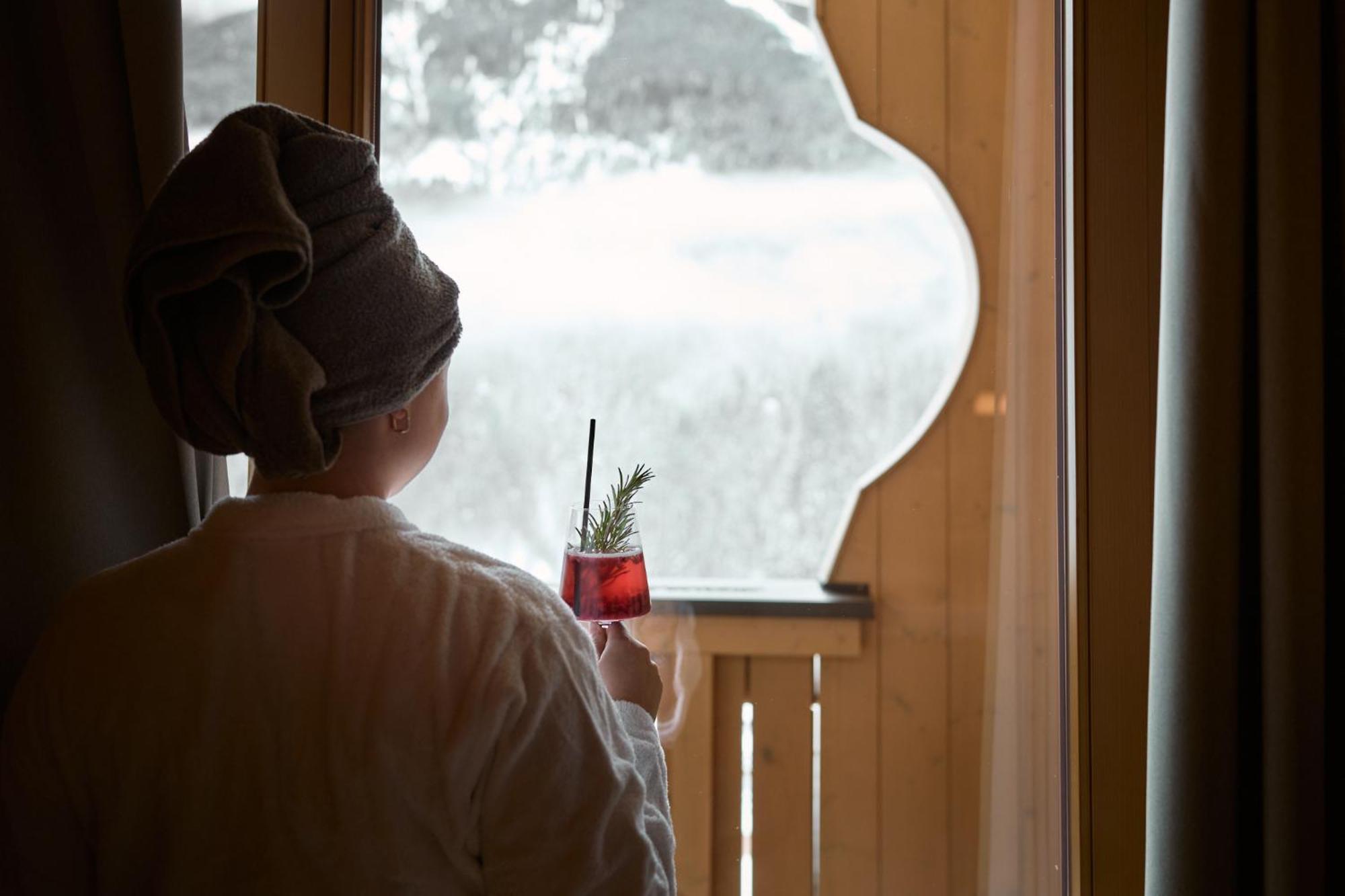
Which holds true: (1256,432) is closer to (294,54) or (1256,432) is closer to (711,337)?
(711,337)

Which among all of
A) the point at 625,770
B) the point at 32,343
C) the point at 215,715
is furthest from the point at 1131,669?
the point at 32,343

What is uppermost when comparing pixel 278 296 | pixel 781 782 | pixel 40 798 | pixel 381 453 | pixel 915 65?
pixel 915 65

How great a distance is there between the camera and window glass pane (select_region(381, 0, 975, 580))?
1508 millimetres

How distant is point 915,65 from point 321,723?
115 centimetres

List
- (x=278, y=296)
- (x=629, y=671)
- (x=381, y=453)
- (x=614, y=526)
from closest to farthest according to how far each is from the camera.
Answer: (x=278, y=296)
(x=381, y=453)
(x=629, y=671)
(x=614, y=526)

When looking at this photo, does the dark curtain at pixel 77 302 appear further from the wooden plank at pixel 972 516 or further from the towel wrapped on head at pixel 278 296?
the wooden plank at pixel 972 516

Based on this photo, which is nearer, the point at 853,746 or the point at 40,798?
the point at 40,798

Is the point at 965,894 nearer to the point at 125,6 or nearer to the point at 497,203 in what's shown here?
the point at 497,203

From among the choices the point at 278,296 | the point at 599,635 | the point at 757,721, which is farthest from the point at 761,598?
the point at 278,296

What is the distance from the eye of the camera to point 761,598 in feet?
4.96

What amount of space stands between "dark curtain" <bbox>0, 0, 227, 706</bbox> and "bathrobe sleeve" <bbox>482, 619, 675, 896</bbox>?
55 cm

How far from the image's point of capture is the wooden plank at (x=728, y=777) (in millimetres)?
1536

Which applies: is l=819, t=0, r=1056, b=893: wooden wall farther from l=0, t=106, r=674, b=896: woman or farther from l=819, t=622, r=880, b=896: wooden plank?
l=0, t=106, r=674, b=896: woman

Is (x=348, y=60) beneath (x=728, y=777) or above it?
above
